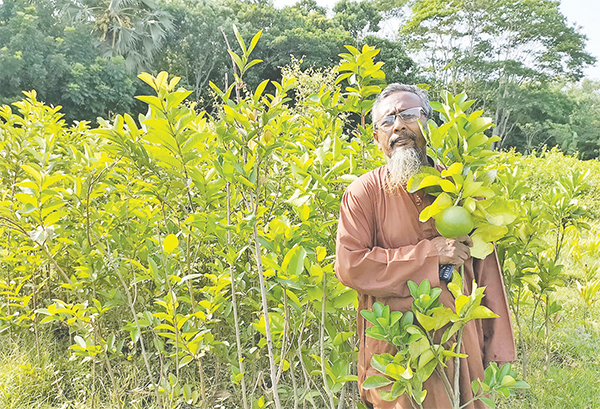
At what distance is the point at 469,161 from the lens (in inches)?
43.9

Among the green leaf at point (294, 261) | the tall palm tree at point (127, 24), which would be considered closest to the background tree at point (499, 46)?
the tall palm tree at point (127, 24)

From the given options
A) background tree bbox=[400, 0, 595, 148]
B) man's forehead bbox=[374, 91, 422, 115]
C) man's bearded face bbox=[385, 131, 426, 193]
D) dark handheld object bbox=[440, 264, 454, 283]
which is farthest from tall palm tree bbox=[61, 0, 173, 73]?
dark handheld object bbox=[440, 264, 454, 283]

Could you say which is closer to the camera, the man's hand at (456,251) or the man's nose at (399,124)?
the man's hand at (456,251)

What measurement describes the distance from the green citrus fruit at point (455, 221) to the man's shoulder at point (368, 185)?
397 mm

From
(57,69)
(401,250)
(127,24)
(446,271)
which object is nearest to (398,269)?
(401,250)

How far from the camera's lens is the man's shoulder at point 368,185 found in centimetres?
150

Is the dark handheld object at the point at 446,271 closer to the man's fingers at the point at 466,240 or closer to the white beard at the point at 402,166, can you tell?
the man's fingers at the point at 466,240

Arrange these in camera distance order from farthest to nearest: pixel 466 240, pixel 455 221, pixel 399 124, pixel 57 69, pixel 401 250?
1. pixel 57 69
2. pixel 399 124
3. pixel 401 250
4. pixel 466 240
5. pixel 455 221

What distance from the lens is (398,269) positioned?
1.34 meters

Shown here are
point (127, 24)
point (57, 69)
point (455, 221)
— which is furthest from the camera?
point (127, 24)

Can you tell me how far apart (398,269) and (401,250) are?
68 mm

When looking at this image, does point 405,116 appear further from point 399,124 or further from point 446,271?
point 446,271

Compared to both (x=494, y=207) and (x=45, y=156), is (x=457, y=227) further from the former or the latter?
(x=45, y=156)

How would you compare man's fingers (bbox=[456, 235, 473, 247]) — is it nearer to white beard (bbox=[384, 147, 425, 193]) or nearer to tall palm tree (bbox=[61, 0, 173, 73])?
white beard (bbox=[384, 147, 425, 193])
